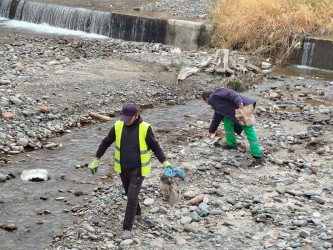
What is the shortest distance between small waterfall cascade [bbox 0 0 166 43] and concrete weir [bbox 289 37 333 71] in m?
4.86

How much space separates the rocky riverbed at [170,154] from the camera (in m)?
5.20

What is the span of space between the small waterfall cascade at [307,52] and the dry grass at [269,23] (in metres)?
0.54

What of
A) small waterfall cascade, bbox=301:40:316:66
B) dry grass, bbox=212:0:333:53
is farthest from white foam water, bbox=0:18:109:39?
small waterfall cascade, bbox=301:40:316:66

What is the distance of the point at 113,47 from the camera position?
587 inches

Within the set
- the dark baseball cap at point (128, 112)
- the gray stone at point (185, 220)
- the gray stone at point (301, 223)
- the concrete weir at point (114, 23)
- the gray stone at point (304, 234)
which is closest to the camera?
the dark baseball cap at point (128, 112)

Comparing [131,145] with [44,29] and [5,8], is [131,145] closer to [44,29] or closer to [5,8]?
[44,29]

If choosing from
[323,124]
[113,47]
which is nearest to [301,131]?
[323,124]

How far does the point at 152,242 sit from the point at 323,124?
5.38 metres

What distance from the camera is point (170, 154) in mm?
7441

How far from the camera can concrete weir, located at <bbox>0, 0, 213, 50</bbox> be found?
15.9m

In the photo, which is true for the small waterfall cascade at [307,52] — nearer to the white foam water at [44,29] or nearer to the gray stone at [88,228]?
the white foam water at [44,29]

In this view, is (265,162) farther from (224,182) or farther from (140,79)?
(140,79)

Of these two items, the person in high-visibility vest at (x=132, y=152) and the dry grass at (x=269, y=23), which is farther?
the dry grass at (x=269, y=23)

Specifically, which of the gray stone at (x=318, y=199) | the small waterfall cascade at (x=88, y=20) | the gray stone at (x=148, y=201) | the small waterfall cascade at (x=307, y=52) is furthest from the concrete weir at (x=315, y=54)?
the gray stone at (x=148, y=201)
